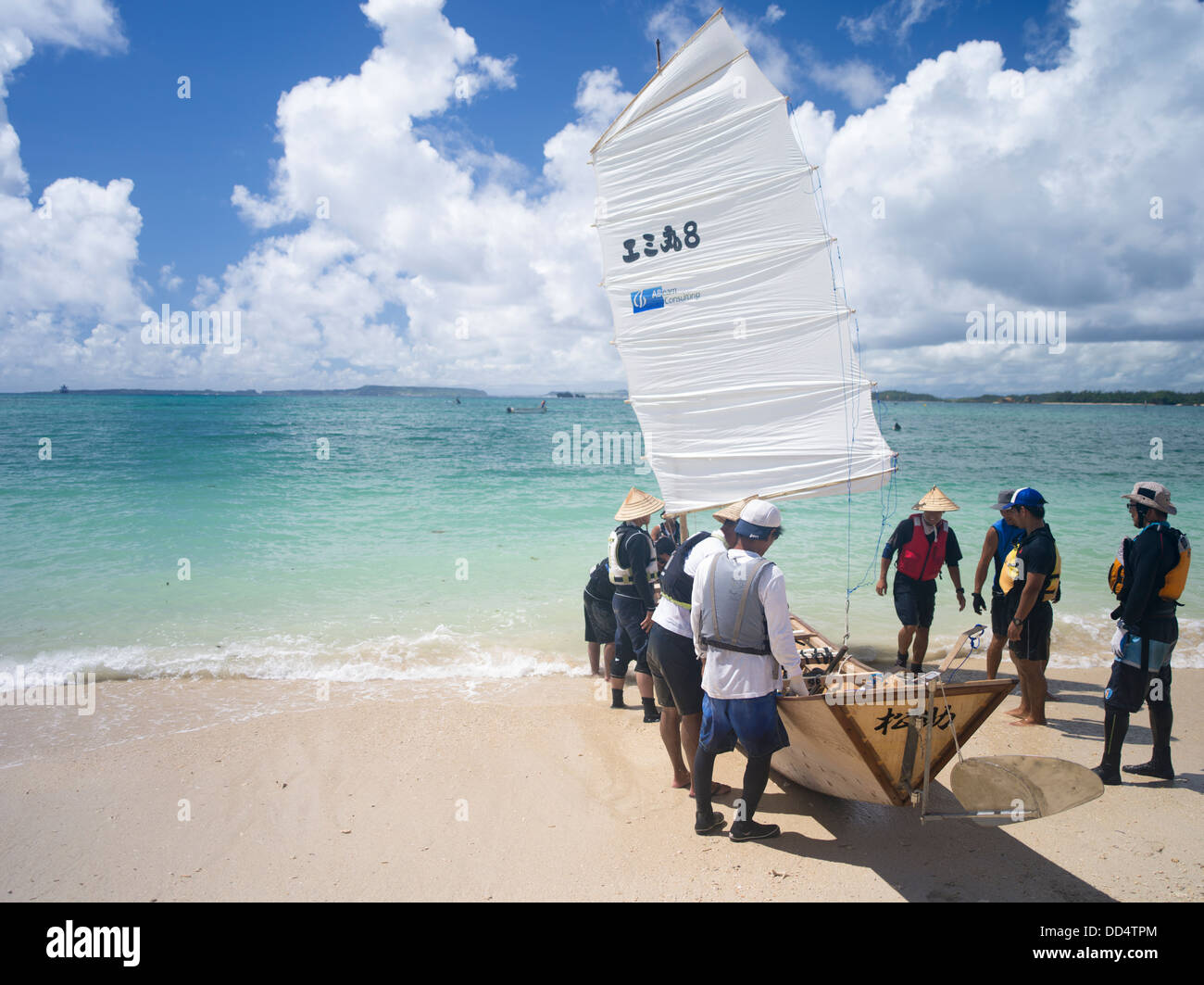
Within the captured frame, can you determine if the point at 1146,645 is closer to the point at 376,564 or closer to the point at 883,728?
the point at 883,728

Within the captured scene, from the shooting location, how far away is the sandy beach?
3486mm

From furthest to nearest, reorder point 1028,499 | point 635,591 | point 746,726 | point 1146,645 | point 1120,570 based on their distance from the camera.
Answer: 1. point 635,591
2. point 1028,499
3. point 1120,570
4. point 1146,645
5. point 746,726

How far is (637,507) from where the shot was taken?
5547 millimetres

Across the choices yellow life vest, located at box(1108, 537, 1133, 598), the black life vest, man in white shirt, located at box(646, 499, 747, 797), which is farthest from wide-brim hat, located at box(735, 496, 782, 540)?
yellow life vest, located at box(1108, 537, 1133, 598)

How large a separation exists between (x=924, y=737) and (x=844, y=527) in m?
11.5

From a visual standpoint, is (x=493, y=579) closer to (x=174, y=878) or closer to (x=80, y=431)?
(x=174, y=878)

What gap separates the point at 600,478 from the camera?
24641mm

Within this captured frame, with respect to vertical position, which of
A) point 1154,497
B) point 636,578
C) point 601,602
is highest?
point 1154,497

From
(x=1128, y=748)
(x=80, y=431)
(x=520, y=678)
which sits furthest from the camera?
(x=80, y=431)

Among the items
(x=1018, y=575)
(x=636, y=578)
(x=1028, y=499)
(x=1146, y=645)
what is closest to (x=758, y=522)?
(x=636, y=578)

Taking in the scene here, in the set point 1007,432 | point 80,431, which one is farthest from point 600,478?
point 1007,432

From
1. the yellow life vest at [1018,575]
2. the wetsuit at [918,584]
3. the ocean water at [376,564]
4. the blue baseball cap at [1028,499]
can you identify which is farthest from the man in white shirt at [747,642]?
the wetsuit at [918,584]

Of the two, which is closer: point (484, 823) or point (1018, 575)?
point (484, 823)

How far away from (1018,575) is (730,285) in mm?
3435
